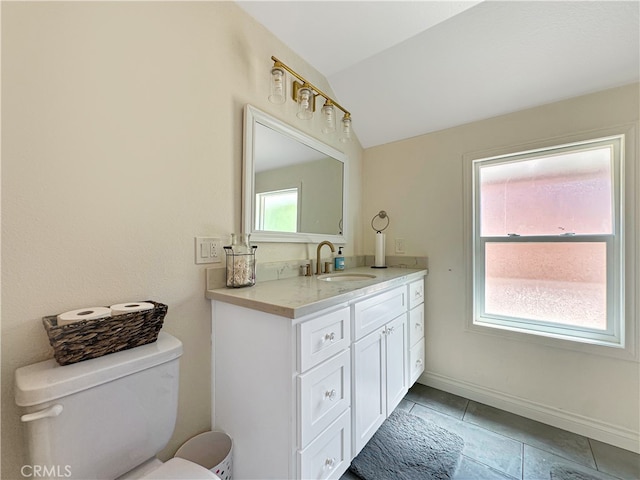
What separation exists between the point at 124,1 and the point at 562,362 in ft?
9.22

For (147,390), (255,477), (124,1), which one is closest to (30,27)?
(124,1)

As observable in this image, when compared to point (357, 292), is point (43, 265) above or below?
above

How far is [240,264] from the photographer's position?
1.14 meters

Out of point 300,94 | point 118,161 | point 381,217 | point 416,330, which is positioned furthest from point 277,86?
point 416,330

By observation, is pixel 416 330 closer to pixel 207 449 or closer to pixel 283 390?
pixel 283 390

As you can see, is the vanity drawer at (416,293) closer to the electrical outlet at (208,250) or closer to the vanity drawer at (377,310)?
the vanity drawer at (377,310)

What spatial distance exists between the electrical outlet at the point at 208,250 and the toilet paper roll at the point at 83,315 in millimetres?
385

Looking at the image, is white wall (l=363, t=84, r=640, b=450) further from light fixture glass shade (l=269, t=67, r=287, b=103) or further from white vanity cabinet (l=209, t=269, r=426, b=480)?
light fixture glass shade (l=269, t=67, r=287, b=103)

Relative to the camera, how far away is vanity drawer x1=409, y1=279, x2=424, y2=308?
1715mm

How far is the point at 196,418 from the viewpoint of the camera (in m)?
1.08

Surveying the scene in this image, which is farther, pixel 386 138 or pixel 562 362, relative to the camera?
pixel 386 138

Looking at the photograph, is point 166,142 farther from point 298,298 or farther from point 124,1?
point 298,298

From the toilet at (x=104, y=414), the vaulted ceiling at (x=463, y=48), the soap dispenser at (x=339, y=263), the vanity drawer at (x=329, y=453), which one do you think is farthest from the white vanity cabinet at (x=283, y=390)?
the vaulted ceiling at (x=463, y=48)

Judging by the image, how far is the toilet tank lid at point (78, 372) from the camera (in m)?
0.59
